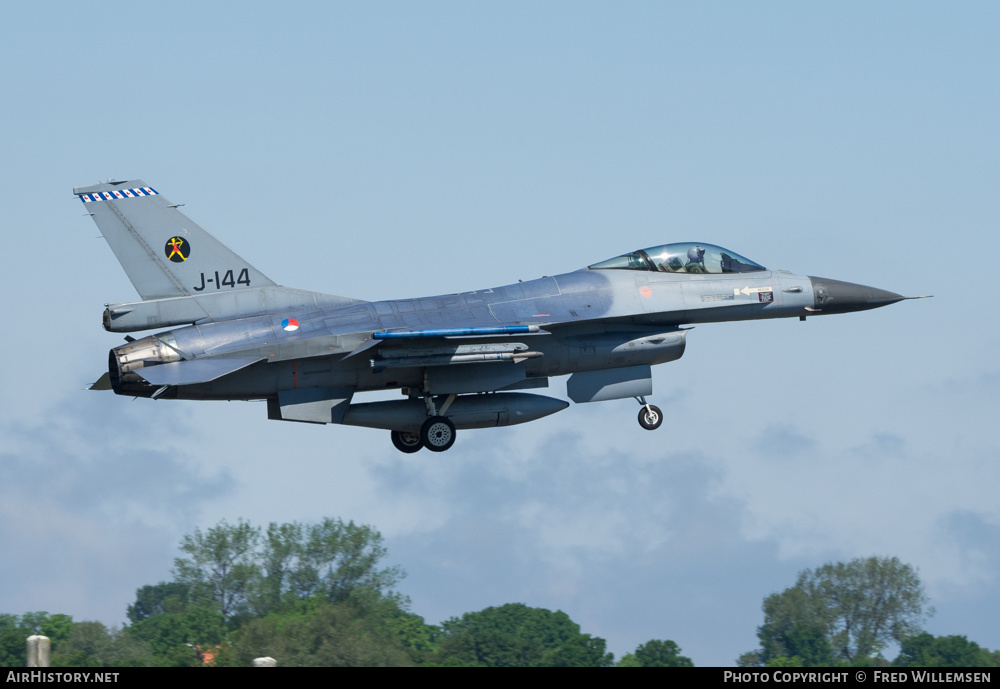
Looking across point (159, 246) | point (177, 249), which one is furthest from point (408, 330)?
point (159, 246)

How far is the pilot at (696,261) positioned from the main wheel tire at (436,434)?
5340 mm

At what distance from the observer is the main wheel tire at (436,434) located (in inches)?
988

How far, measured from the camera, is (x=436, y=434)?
2512 centimetres

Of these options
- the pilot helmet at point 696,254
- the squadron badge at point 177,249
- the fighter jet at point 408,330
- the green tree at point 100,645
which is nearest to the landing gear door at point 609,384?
the fighter jet at point 408,330

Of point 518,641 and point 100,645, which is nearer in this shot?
point 100,645

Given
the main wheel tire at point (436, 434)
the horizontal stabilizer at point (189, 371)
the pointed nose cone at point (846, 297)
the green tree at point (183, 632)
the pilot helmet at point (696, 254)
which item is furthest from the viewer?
the green tree at point (183, 632)

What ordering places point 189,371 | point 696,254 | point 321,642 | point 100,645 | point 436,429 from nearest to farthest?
point 189,371 < point 436,429 < point 696,254 < point 321,642 < point 100,645

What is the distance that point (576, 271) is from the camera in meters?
26.0

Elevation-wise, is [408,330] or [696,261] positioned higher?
[696,261]

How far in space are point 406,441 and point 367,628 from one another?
2558 centimetres

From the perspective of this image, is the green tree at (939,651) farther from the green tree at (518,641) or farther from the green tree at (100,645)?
the green tree at (100,645)

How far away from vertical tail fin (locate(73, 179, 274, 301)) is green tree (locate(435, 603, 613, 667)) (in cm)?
3333

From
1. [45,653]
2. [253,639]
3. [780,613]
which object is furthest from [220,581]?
[45,653]

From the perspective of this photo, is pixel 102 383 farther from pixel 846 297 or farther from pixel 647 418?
pixel 846 297
